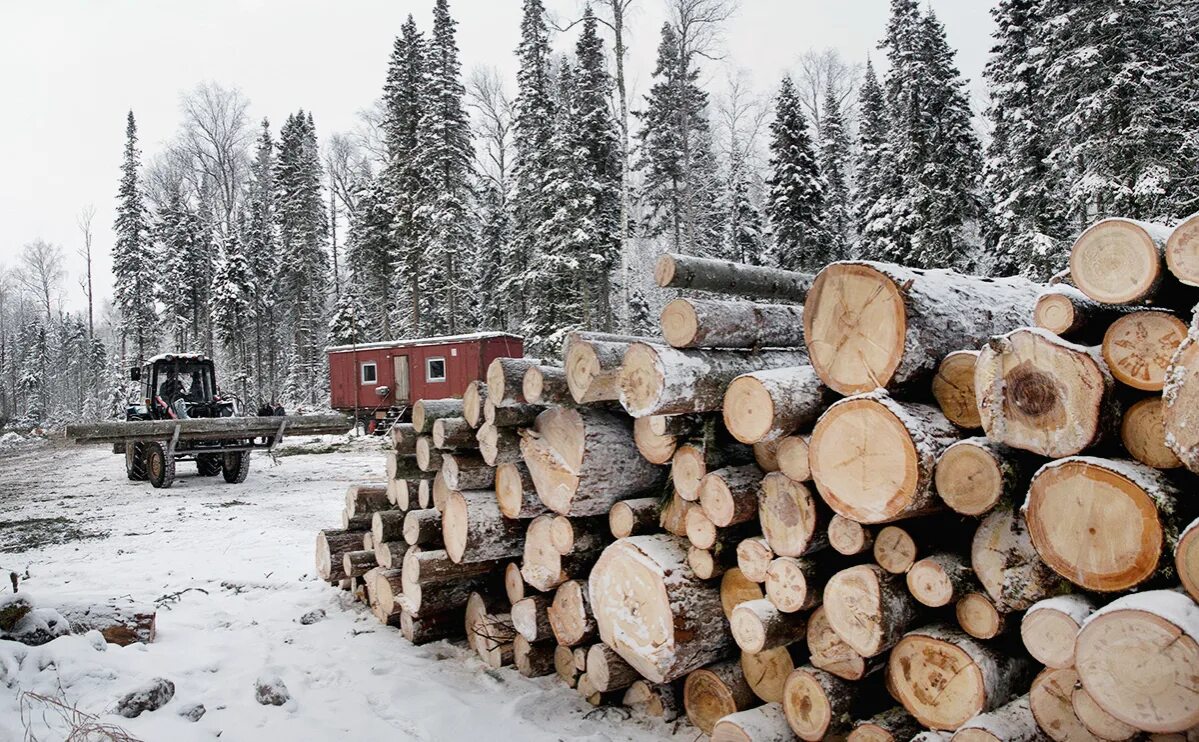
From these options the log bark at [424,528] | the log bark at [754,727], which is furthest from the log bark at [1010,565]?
the log bark at [424,528]

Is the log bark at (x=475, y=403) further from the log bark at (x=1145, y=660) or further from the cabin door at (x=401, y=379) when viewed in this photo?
the cabin door at (x=401, y=379)

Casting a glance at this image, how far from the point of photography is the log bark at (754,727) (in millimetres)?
2789

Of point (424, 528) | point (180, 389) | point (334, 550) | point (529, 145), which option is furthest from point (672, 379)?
point (529, 145)

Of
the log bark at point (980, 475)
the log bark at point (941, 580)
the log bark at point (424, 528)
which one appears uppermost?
the log bark at point (980, 475)

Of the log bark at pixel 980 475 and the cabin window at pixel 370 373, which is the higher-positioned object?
the cabin window at pixel 370 373

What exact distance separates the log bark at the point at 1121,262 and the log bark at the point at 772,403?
1.04 m

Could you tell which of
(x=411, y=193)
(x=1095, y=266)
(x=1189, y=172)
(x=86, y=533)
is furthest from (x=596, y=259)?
(x=1095, y=266)

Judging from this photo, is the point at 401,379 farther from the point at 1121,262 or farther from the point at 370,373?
the point at 1121,262

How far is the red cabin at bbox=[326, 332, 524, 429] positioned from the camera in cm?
1922

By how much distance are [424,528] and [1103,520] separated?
3628mm

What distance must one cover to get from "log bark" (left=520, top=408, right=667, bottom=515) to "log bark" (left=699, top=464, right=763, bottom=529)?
622 mm

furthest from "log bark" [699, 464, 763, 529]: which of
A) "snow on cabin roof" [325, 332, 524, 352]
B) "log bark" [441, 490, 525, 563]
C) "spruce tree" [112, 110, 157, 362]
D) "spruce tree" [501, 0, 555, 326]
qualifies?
"spruce tree" [112, 110, 157, 362]

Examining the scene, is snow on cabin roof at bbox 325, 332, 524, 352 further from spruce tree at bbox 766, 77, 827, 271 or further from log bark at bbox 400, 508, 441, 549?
log bark at bbox 400, 508, 441, 549

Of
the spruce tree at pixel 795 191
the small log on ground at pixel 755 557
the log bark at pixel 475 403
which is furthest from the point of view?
the spruce tree at pixel 795 191
